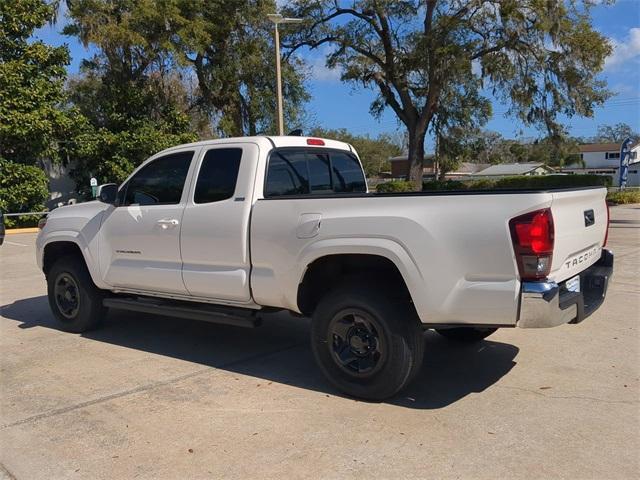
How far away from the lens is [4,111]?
20.1 meters

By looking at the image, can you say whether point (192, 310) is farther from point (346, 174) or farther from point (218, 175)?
point (346, 174)

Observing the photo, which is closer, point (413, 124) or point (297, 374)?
point (297, 374)

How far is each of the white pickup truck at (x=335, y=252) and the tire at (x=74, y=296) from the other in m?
0.02

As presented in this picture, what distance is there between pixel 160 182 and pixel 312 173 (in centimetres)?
151

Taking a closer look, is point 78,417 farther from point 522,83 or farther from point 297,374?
point 522,83

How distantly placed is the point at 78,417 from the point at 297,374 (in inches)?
69.0

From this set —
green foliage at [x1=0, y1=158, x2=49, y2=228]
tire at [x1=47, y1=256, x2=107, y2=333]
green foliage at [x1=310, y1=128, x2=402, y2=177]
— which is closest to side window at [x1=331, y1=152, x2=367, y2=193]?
Result: tire at [x1=47, y1=256, x2=107, y2=333]

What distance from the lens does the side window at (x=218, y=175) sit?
16.7 ft

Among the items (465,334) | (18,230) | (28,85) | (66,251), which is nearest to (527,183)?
(28,85)

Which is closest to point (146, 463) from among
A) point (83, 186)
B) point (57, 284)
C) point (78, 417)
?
point (78, 417)

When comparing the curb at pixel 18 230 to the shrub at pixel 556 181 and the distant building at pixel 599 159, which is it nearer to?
the shrub at pixel 556 181

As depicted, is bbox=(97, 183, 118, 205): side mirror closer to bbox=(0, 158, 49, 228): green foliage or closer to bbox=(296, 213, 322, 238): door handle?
bbox=(296, 213, 322, 238): door handle

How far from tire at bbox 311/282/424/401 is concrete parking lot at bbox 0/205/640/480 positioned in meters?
0.19

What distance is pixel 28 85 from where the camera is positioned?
69.2 ft
